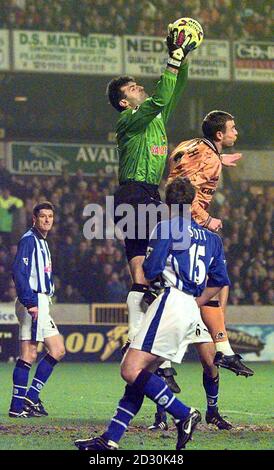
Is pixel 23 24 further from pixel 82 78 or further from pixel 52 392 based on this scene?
pixel 52 392

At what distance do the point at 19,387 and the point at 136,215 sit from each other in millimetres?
2288

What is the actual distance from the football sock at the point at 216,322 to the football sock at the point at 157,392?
67.3 inches

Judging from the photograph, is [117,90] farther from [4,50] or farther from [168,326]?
[4,50]

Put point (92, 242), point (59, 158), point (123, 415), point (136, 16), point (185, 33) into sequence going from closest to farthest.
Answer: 1. point (123, 415)
2. point (185, 33)
3. point (92, 242)
4. point (59, 158)
5. point (136, 16)

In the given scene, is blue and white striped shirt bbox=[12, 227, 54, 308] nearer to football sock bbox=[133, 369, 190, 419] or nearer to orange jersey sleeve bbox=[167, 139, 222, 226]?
orange jersey sleeve bbox=[167, 139, 222, 226]


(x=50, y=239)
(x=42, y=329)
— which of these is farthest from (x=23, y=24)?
(x=42, y=329)

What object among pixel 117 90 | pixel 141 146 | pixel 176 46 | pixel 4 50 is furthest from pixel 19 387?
pixel 4 50

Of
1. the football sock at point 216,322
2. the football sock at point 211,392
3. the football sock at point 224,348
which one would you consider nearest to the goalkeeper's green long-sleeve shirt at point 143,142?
the football sock at point 216,322

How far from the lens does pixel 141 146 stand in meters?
8.54

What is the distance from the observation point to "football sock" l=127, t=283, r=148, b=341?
8.18m

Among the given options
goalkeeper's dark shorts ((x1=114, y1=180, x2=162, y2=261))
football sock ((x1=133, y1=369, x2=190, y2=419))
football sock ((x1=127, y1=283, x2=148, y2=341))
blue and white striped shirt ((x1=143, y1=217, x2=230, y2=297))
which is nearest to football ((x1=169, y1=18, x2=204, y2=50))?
goalkeeper's dark shorts ((x1=114, y1=180, x2=162, y2=261))

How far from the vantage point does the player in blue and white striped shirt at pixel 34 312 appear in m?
9.79

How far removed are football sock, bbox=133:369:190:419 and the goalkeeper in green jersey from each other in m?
1.36

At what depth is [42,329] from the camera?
9.91 m
